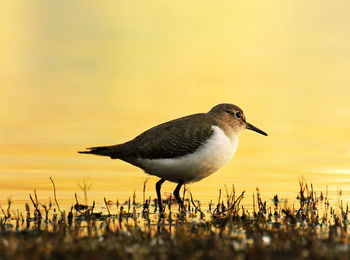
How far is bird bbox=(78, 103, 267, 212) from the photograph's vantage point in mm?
12008

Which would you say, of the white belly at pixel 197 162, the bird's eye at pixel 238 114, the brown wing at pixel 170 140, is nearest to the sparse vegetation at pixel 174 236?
the white belly at pixel 197 162

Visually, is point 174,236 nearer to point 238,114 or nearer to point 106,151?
point 106,151

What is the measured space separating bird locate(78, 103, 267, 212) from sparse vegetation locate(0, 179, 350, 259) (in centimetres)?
83

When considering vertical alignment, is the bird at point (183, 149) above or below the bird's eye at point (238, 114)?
below

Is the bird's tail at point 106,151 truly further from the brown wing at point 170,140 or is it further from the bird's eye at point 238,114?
the bird's eye at point 238,114

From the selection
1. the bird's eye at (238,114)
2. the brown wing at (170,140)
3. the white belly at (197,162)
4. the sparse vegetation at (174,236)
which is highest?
the bird's eye at (238,114)

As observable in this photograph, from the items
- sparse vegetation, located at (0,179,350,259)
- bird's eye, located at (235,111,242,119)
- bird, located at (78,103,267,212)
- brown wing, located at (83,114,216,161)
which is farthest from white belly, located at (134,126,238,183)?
bird's eye, located at (235,111,242,119)

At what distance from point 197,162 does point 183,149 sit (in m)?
0.39

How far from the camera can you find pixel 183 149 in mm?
12031

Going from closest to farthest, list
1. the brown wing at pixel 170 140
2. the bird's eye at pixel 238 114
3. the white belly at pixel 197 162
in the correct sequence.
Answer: the white belly at pixel 197 162, the brown wing at pixel 170 140, the bird's eye at pixel 238 114

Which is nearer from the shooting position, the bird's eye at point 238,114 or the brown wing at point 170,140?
the brown wing at point 170,140

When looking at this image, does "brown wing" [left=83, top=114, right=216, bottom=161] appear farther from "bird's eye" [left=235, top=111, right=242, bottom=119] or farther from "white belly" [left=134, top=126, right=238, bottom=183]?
"bird's eye" [left=235, top=111, right=242, bottom=119]

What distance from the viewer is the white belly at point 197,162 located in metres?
12.0

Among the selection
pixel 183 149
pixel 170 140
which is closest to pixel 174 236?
pixel 183 149
